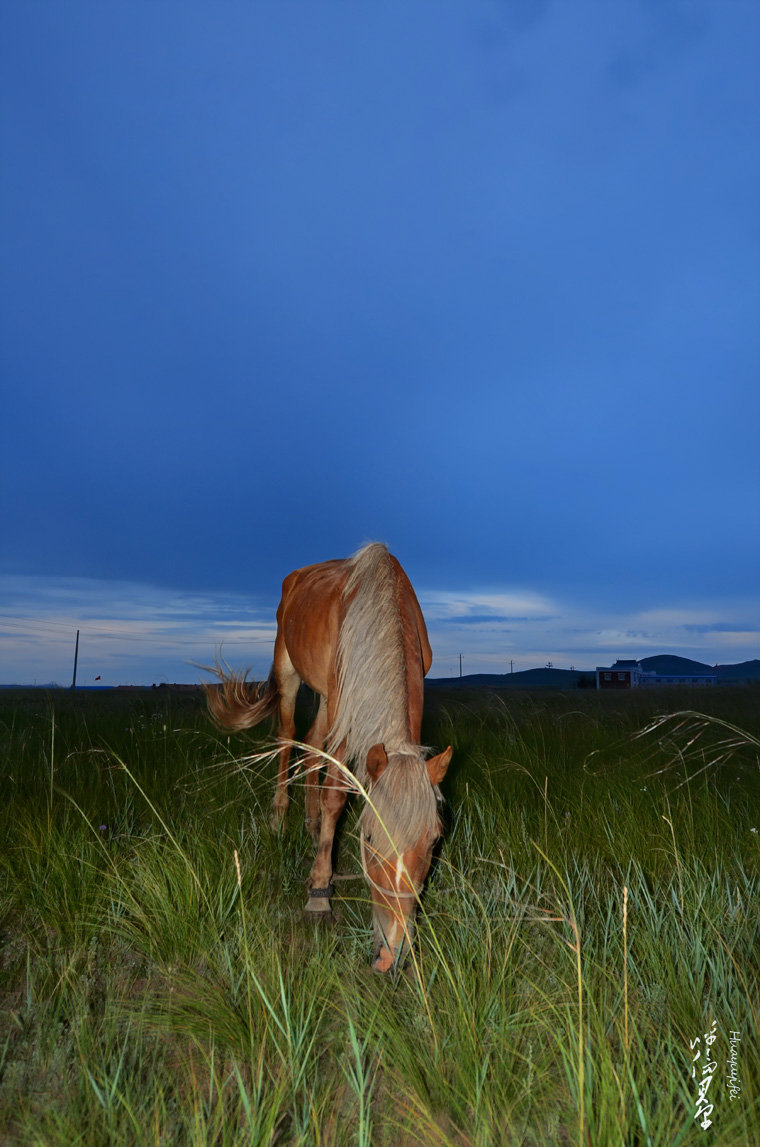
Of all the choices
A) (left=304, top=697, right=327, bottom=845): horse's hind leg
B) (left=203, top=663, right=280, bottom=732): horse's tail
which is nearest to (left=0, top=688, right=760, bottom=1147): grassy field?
(left=304, top=697, right=327, bottom=845): horse's hind leg

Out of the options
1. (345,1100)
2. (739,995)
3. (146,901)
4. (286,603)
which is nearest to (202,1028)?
(345,1100)

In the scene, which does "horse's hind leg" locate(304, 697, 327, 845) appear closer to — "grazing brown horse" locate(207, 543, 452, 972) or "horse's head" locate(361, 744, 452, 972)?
"grazing brown horse" locate(207, 543, 452, 972)

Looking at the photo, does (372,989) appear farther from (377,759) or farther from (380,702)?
(380,702)

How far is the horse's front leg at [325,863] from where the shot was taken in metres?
4.20

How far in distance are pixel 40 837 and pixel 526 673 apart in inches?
5767

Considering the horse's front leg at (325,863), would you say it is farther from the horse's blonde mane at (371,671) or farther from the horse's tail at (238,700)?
the horse's tail at (238,700)

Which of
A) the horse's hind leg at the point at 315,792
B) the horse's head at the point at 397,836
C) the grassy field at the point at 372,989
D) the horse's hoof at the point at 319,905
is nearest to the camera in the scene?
the grassy field at the point at 372,989

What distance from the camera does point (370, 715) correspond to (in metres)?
3.85

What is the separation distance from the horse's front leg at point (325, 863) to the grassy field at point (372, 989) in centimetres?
19

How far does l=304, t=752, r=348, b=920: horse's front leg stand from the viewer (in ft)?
13.8

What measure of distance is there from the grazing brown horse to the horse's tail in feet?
0.04

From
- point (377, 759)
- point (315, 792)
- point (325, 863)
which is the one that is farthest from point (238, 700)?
point (377, 759)

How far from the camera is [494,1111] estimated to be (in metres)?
1.99

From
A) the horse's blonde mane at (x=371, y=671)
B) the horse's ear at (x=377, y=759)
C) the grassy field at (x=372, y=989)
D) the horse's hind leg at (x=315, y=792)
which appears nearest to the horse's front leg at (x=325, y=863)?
the grassy field at (x=372, y=989)
